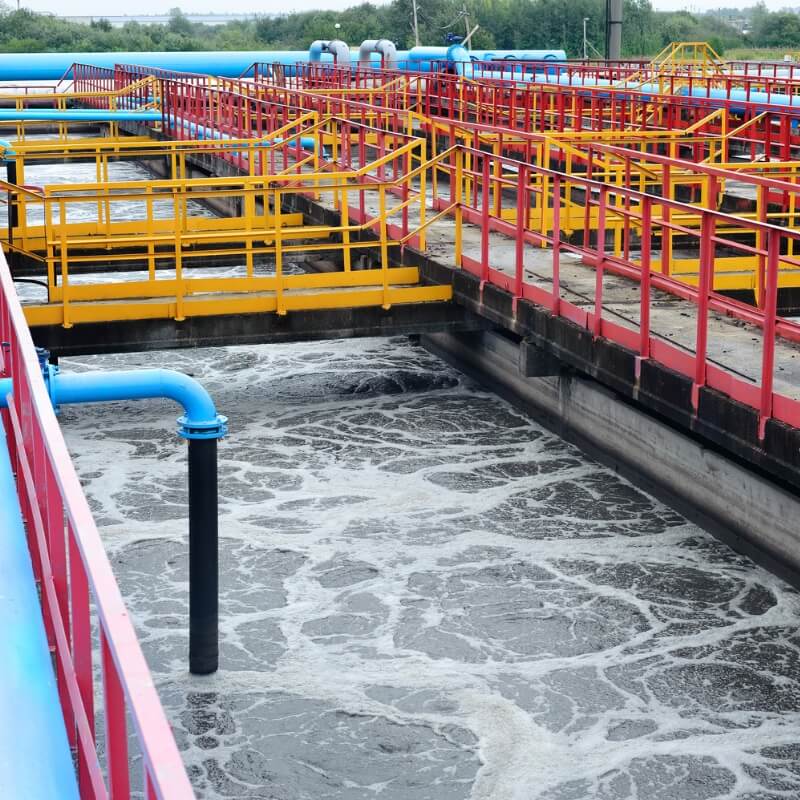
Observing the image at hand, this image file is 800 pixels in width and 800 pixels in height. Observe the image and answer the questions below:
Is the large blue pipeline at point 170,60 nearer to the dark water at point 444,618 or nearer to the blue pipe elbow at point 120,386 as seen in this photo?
the dark water at point 444,618

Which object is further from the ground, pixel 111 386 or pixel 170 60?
pixel 170 60

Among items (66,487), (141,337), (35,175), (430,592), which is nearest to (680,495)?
(430,592)

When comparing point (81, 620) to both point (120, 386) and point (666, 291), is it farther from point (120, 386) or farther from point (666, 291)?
point (666, 291)

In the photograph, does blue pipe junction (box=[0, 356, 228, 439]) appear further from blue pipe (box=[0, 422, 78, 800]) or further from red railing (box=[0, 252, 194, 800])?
blue pipe (box=[0, 422, 78, 800])

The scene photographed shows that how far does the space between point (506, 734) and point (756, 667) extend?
4.91 ft

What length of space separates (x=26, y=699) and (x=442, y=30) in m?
85.9

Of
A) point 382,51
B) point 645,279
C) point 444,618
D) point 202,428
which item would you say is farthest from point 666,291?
point 382,51

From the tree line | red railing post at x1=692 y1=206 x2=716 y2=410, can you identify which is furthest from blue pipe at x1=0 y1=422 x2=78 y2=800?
the tree line

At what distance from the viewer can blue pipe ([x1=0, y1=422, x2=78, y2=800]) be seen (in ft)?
9.24

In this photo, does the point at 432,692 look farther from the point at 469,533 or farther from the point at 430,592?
the point at 469,533

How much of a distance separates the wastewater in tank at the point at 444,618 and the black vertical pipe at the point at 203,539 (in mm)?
403

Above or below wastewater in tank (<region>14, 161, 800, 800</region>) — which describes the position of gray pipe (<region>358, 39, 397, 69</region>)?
above

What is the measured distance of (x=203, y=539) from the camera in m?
6.59

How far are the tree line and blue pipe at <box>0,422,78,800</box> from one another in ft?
242
